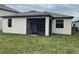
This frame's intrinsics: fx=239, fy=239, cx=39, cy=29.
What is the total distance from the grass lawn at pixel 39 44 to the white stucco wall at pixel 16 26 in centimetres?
11

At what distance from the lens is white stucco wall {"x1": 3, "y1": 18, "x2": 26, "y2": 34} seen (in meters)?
5.12

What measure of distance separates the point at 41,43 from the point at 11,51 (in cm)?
64

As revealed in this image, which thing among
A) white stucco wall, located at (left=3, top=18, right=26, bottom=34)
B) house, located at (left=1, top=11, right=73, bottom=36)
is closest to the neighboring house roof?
house, located at (left=1, top=11, right=73, bottom=36)

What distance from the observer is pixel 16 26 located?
5.18 meters

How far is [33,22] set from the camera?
207 inches

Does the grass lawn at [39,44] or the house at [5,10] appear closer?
the grass lawn at [39,44]

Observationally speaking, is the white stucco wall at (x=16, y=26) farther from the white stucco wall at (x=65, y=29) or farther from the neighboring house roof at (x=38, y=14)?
the white stucco wall at (x=65, y=29)

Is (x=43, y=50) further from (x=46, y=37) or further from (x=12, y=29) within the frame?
(x=12, y=29)

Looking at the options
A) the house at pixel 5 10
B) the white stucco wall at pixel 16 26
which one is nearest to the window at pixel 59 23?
the white stucco wall at pixel 16 26

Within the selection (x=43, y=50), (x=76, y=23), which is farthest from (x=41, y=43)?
(x=76, y=23)

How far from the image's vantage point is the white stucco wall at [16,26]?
5121 millimetres

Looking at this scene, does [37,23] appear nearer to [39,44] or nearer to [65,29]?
[39,44]

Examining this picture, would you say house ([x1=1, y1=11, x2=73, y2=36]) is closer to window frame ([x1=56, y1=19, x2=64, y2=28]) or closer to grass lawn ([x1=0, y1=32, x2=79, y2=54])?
window frame ([x1=56, y1=19, x2=64, y2=28])

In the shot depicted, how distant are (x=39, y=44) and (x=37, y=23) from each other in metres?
0.48
